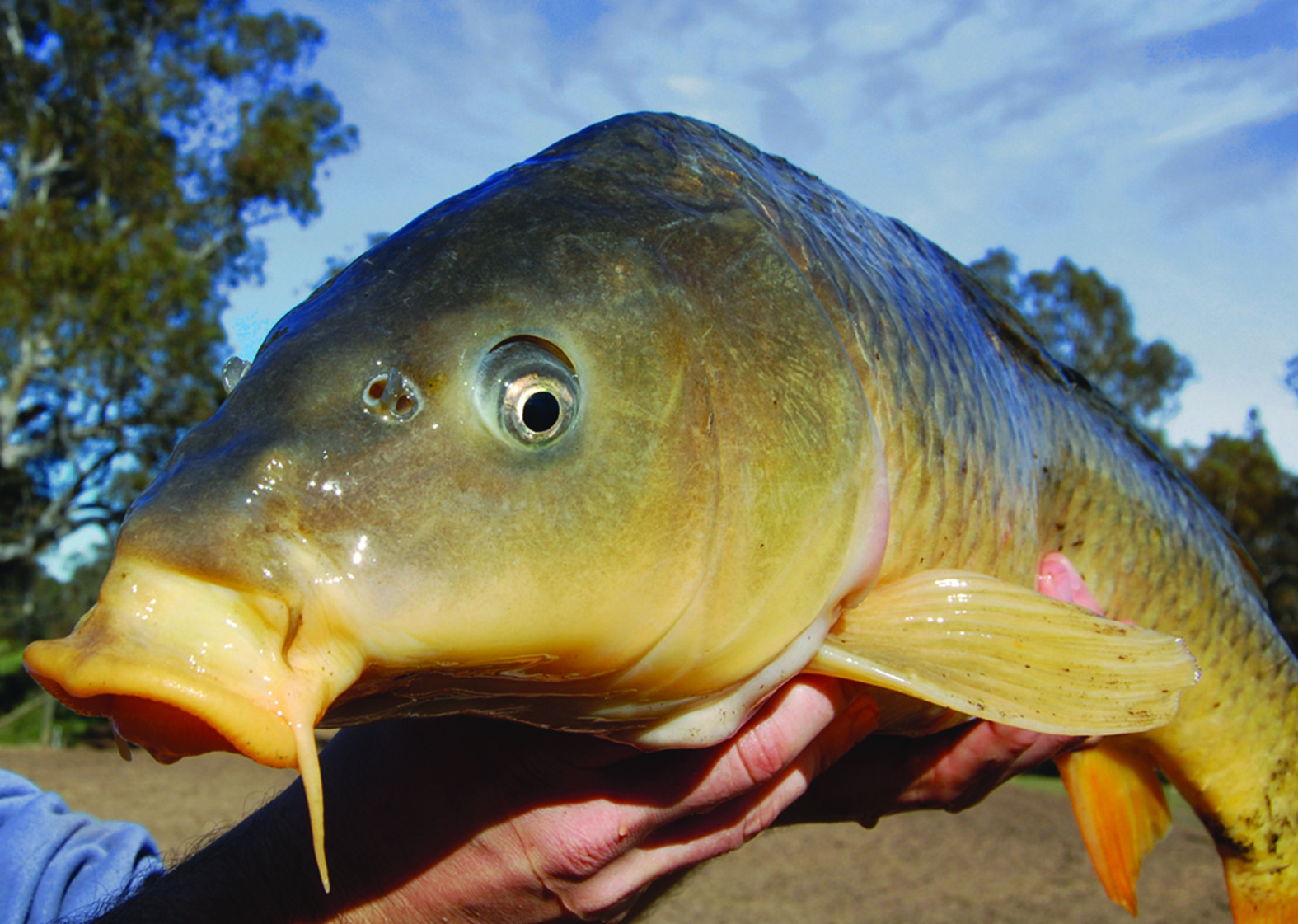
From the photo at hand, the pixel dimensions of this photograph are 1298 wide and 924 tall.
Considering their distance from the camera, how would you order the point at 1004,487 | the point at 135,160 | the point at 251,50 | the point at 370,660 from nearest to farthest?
the point at 370,660
the point at 1004,487
the point at 135,160
the point at 251,50

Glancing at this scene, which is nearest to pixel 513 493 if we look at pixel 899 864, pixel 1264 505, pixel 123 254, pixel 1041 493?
pixel 1041 493

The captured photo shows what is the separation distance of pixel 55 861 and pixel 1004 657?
218cm

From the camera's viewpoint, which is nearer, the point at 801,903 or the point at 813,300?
the point at 813,300

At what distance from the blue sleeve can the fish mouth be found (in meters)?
1.50

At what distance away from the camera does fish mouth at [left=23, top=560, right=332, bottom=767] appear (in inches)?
37.1

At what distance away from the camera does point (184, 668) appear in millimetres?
955

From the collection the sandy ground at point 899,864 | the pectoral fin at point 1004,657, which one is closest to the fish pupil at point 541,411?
the pectoral fin at point 1004,657

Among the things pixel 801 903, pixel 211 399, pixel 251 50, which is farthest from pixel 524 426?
pixel 251 50

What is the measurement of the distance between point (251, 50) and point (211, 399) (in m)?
8.98

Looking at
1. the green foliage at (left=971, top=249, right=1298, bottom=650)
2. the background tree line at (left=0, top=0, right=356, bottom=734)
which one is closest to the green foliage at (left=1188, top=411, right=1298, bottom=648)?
the green foliage at (left=971, top=249, right=1298, bottom=650)

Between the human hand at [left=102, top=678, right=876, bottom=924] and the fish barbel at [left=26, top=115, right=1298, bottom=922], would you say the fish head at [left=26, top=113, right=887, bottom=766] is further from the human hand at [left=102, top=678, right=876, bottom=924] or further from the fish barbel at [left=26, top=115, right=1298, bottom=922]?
the human hand at [left=102, top=678, right=876, bottom=924]

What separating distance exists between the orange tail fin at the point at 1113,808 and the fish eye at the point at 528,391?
78.6 inches

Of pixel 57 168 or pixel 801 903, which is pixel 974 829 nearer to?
pixel 801 903

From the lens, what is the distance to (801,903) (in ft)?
29.2
